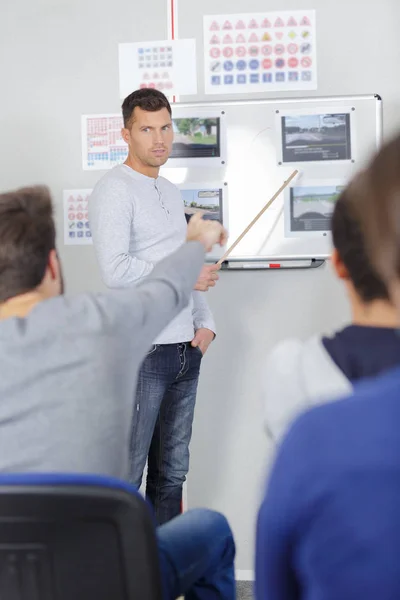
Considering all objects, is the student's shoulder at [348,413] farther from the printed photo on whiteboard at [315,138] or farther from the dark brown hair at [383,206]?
the printed photo on whiteboard at [315,138]

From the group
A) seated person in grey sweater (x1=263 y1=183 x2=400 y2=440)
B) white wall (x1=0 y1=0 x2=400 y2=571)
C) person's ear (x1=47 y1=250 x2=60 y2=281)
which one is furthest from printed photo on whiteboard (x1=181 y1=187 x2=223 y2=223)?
seated person in grey sweater (x1=263 y1=183 x2=400 y2=440)

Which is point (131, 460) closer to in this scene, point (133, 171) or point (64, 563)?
point (133, 171)

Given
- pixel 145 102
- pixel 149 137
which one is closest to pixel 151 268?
pixel 149 137

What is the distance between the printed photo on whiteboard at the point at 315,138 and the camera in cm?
266

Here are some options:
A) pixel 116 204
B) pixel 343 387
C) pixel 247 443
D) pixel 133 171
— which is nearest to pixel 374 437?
pixel 343 387

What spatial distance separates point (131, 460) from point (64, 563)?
1.30 meters

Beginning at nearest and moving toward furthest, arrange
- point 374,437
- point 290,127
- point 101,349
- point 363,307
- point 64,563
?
point 374,437, point 363,307, point 64,563, point 101,349, point 290,127

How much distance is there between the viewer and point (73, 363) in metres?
1.07

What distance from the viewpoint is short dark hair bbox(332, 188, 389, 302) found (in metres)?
0.81

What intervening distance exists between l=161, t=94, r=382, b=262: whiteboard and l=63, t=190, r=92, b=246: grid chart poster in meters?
0.35

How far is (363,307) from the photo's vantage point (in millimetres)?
854

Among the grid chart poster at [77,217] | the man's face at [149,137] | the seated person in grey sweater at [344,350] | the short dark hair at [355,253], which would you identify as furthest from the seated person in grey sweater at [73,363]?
the grid chart poster at [77,217]

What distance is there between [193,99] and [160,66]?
0.18 m

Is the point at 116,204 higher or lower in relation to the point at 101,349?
higher
